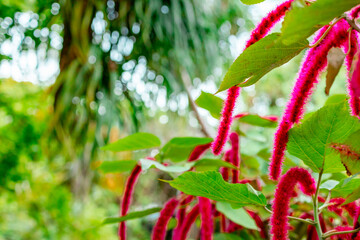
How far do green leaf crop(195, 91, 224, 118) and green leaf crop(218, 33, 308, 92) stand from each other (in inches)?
4.2

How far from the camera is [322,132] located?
0.74ft

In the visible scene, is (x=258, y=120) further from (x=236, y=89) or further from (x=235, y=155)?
(x=236, y=89)

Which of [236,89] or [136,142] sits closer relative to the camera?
[236,89]

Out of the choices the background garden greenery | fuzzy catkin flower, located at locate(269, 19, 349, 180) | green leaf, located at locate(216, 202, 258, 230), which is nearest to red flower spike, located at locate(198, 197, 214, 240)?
green leaf, located at locate(216, 202, 258, 230)

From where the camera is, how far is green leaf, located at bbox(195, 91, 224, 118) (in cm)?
32

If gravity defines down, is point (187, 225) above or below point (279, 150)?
below

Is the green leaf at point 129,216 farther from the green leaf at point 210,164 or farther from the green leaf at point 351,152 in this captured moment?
the green leaf at point 351,152

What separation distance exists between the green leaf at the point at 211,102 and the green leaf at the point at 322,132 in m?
0.10

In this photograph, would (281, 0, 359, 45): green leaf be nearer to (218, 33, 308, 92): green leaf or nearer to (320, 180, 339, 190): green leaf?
(218, 33, 308, 92): green leaf

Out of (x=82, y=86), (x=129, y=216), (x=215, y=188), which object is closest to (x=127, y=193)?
(x=129, y=216)

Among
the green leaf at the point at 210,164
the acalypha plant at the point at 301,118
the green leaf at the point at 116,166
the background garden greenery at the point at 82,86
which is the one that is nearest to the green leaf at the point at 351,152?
the acalypha plant at the point at 301,118

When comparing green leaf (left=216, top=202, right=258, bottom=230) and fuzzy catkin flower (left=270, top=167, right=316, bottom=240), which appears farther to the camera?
green leaf (left=216, top=202, right=258, bottom=230)

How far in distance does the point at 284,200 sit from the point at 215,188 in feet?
0.15

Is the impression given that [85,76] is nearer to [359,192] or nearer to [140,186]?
[140,186]
